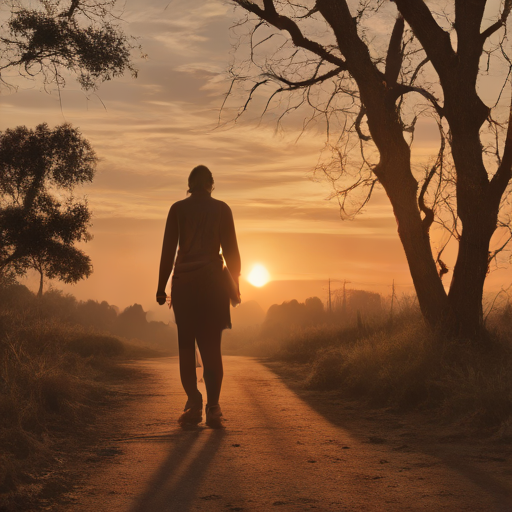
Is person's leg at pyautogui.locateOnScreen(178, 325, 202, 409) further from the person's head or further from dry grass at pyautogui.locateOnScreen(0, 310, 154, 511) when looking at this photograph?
the person's head

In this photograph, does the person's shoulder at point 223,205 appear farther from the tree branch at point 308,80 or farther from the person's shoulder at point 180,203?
the tree branch at point 308,80

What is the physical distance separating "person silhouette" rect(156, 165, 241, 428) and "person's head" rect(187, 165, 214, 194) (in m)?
0.07

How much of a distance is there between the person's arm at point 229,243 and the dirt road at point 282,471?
1554 mm

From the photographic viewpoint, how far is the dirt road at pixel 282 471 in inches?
145

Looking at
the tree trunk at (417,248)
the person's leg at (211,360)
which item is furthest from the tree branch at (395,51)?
the person's leg at (211,360)

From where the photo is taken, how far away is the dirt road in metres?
3.69

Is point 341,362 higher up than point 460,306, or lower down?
lower down

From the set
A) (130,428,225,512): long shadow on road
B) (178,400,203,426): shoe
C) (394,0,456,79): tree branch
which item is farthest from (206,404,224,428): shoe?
(394,0,456,79): tree branch

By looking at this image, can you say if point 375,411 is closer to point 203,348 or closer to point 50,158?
point 203,348

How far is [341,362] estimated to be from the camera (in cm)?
1050

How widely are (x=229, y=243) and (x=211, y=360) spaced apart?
1.17 metres

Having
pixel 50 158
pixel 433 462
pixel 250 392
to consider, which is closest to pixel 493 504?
pixel 433 462

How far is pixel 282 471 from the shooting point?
14.4ft

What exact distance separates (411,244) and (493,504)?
703cm
